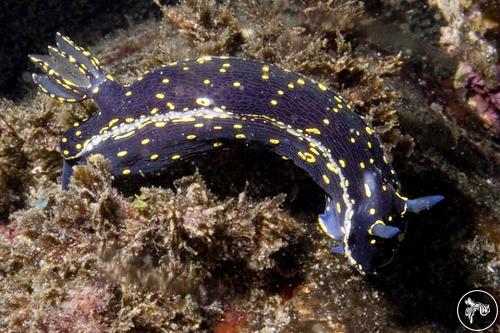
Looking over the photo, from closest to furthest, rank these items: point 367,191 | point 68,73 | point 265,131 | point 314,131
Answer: point 367,191 < point 314,131 < point 265,131 < point 68,73

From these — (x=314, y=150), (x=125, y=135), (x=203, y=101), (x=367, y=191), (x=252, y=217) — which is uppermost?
(x=203, y=101)

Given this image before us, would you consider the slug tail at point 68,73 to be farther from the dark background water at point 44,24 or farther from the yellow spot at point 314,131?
the dark background water at point 44,24

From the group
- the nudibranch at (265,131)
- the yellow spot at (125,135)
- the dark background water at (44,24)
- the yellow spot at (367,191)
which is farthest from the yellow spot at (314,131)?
the dark background water at (44,24)

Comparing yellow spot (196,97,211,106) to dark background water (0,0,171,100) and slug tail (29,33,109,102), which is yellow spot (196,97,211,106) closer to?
slug tail (29,33,109,102)

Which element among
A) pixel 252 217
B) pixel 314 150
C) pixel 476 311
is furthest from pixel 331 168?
pixel 476 311

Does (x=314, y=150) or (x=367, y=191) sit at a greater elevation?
(x=314, y=150)

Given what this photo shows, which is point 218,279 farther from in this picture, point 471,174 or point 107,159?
point 471,174

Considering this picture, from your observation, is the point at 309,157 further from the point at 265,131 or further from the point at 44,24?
the point at 44,24
